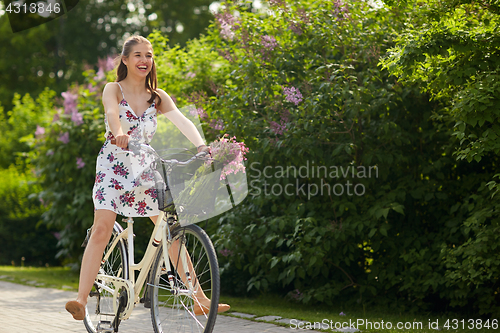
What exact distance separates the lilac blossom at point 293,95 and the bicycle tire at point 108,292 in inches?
88.8

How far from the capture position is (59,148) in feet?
24.7

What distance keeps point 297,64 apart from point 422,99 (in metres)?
1.35

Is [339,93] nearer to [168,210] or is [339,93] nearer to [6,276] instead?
[168,210]

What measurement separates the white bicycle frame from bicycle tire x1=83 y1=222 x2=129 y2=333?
0.09 ft

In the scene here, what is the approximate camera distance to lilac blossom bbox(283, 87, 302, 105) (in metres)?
5.27

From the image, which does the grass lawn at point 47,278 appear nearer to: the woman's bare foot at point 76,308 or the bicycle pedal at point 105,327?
the bicycle pedal at point 105,327

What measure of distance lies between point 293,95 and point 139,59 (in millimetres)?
2103

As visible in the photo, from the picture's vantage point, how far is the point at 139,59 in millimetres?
3543

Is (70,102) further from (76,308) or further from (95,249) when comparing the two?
(76,308)

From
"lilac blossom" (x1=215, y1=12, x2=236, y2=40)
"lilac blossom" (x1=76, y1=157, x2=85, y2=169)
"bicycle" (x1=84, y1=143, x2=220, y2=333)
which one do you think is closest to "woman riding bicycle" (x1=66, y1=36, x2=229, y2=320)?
"bicycle" (x1=84, y1=143, x2=220, y2=333)

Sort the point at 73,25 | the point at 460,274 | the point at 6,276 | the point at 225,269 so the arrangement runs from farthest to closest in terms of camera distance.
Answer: the point at 73,25 < the point at 6,276 < the point at 225,269 < the point at 460,274

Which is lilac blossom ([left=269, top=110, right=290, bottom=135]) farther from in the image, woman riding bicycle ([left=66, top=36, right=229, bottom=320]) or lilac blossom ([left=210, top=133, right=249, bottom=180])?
woman riding bicycle ([left=66, top=36, right=229, bottom=320])

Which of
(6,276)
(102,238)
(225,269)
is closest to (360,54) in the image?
(225,269)

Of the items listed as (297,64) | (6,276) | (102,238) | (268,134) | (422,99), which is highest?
(297,64)
